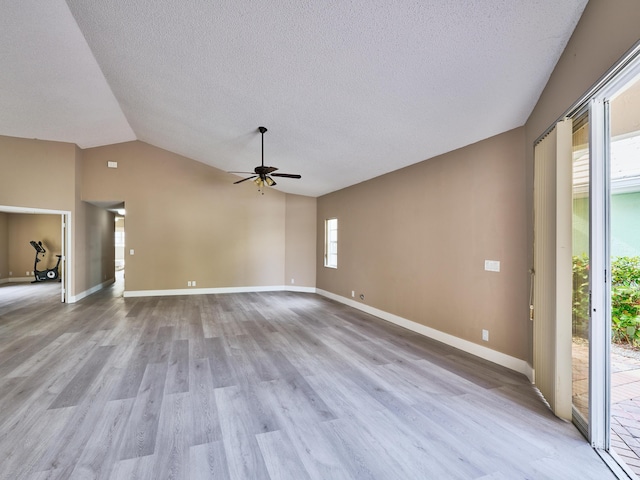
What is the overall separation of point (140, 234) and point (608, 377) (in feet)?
27.9

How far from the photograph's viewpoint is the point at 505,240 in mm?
3369

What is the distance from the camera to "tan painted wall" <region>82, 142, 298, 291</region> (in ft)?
24.0

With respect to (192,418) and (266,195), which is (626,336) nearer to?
(192,418)

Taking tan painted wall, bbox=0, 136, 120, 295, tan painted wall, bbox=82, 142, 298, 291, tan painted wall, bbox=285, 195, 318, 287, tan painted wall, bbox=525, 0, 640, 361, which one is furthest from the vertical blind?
tan painted wall, bbox=0, 136, 120, 295

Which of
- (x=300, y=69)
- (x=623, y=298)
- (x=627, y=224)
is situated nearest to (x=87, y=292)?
(x=300, y=69)

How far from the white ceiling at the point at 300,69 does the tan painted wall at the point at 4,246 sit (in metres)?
5.96

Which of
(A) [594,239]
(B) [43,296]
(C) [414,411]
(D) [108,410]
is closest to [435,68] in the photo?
(A) [594,239]

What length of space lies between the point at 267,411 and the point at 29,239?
12110mm

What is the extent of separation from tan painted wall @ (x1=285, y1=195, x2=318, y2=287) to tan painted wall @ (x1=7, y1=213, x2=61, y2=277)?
333 inches

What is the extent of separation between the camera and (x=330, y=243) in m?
7.80

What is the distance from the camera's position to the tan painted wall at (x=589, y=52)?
5.30ft

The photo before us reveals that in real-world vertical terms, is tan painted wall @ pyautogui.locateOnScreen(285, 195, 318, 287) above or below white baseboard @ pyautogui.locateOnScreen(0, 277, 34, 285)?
above

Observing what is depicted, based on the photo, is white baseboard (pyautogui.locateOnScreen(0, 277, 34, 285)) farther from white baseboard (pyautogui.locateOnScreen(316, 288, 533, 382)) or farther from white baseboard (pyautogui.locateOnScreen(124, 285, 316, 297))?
white baseboard (pyautogui.locateOnScreen(316, 288, 533, 382))

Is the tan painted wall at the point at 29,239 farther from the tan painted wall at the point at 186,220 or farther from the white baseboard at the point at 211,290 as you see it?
the white baseboard at the point at 211,290
